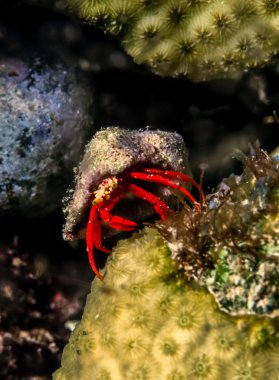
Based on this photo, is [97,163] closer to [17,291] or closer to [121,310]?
[121,310]

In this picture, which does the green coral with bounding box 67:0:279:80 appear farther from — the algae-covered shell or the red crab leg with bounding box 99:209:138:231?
the red crab leg with bounding box 99:209:138:231

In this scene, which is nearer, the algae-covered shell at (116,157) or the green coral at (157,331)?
the green coral at (157,331)

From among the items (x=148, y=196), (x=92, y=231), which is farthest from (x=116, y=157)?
(x=92, y=231)

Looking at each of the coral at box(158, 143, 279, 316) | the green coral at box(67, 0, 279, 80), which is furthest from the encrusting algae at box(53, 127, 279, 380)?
the green coral at box(67, 0, 279, 80)

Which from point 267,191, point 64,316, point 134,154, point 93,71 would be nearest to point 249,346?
point 267,191

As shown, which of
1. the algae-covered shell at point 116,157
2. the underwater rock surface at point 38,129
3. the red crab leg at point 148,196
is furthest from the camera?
the underwater rock surface at point 38,129

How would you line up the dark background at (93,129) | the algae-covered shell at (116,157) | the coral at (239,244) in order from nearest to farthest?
1. the coral at (239,244)
2. the algae-covered shell at (116,157)
3. the dark background at (93,129)

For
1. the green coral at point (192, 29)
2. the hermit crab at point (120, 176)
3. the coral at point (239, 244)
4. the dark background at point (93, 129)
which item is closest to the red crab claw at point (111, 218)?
the hermit crab at point (120, 176)

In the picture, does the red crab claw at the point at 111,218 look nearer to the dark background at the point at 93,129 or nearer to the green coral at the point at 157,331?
the green coral at the point at 157,331
